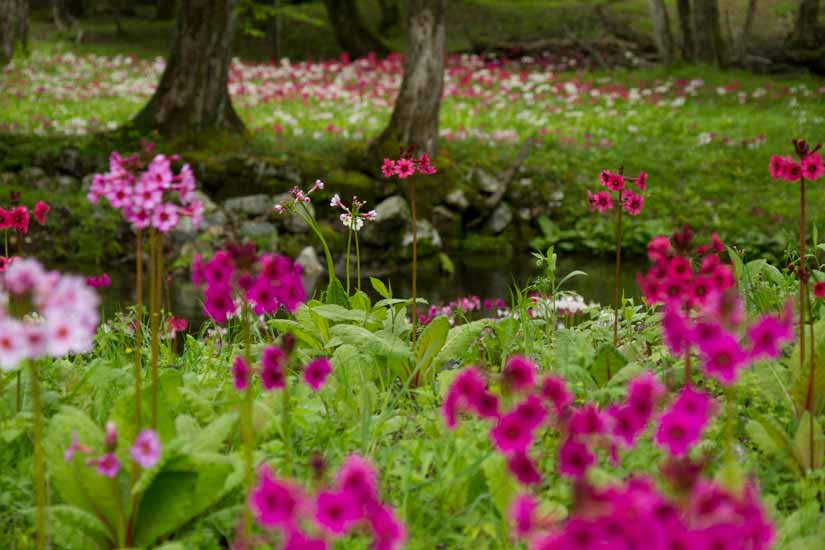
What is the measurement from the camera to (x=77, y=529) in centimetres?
270

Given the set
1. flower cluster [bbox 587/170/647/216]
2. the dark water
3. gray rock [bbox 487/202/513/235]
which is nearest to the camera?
flower cluster [bbox 587/170/647/216]

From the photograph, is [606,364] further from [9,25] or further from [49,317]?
[9,25]

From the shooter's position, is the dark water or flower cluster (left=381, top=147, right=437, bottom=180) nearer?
flower cluster (left=381, top=147, right=437, bottom=180)

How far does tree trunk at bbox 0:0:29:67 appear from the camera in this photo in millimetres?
19562

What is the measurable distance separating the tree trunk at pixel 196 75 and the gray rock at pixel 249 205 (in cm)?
118

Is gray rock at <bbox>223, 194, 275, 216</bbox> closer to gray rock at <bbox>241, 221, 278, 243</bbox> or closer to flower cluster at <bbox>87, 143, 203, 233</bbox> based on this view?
gray rock at <bbox>241, 221, 278, 243</bbox>

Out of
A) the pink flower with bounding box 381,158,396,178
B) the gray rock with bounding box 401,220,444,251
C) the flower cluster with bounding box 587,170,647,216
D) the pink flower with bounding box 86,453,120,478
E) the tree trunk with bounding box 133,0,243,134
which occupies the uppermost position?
the tree trunk with bounding box 133,0,243,134

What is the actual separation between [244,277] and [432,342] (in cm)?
168

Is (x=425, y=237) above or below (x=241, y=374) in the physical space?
below

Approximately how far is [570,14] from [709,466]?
2520cm

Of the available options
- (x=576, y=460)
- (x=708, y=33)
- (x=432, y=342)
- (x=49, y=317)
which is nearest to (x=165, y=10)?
(x=708, y=33)

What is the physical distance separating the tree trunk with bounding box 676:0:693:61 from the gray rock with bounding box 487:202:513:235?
27.8ft

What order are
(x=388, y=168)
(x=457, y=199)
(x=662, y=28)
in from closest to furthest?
(x=388, y=168) < (x=457, y=199) < (x=662, y=28)

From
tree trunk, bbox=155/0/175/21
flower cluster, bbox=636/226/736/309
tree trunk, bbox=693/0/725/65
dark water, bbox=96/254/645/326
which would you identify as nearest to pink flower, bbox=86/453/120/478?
flower cluster, bbox=636/226/736/309
